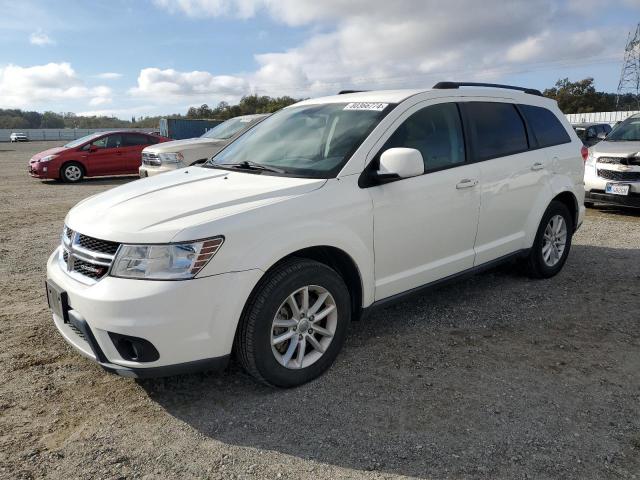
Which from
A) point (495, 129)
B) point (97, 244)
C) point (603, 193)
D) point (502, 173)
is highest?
point (495, 129)

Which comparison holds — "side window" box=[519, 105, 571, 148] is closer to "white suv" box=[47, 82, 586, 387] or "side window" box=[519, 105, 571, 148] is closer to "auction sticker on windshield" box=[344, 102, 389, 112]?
"white suv" box=[47, 82, 586, 387]

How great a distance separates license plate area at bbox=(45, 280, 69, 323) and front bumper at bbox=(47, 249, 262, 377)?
3.2 inches

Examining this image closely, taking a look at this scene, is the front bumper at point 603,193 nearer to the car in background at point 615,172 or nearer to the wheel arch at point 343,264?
the car in background at point 615,172

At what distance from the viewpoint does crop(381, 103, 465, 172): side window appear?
12.5 feet

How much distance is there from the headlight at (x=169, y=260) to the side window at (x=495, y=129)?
2570 millimetres

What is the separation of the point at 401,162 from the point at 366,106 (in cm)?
81

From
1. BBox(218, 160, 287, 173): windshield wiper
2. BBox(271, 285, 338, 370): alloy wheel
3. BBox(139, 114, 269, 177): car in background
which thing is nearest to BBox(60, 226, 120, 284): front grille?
BBox(271, 285, 338, 370): alloy wheel

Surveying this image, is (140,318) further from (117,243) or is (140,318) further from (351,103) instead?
(351,103)

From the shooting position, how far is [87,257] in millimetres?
2980

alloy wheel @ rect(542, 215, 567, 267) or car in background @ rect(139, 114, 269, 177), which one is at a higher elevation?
car in background @ rect(139, 114, 269, 177)

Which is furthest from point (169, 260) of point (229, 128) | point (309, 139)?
point (229, 128)

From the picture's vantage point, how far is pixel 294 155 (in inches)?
149

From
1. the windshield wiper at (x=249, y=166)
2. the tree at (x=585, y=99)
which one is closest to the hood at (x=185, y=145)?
the windshield wiper at (x=249, y=166)

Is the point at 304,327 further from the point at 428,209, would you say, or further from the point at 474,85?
the point at 474,85
